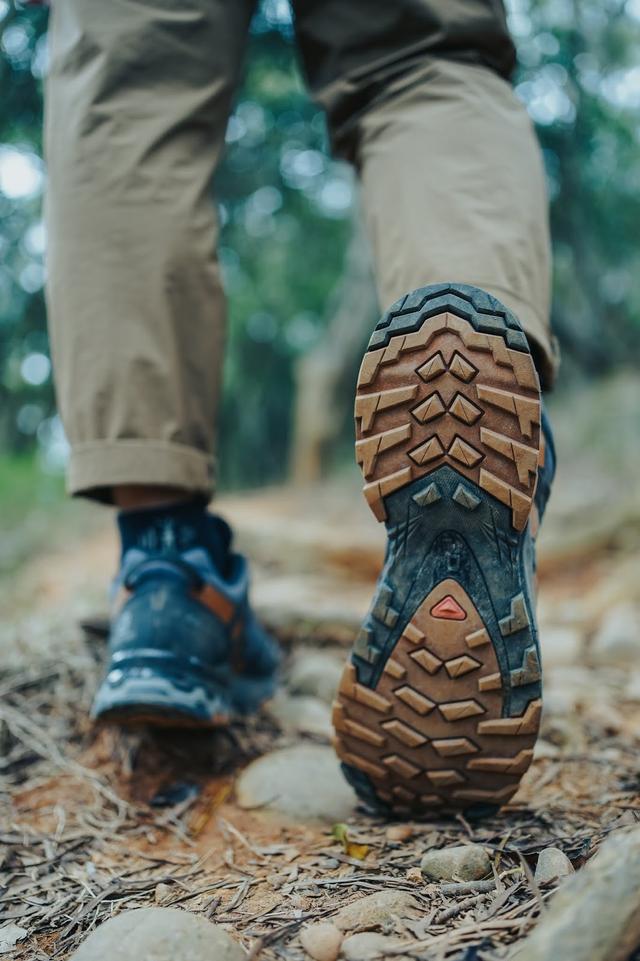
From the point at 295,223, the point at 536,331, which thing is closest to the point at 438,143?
the point at 536,331

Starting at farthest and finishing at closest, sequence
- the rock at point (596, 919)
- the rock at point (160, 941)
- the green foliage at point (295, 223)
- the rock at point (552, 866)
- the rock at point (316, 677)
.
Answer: the green foliage at point (295, 223), the rock at point (316, 677), the rock at point (552, 866), the rock at point (160, 941), the rock at point (596, 919)

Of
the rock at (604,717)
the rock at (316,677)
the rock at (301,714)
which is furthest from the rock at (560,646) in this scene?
the rock at (301,714)

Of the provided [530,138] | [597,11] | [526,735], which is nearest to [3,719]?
[526,735]

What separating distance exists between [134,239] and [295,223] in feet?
17.9

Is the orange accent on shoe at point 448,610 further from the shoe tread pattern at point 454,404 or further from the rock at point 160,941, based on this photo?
the rock at point 160,941

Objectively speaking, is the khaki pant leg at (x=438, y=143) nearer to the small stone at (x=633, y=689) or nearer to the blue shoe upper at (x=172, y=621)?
the blue shoe upper at (x=172, y=621)

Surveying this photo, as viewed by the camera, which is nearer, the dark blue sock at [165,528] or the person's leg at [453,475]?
the person's leg at [453,475]

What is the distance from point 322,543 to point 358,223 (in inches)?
124

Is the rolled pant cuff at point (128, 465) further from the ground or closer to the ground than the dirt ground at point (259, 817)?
further from the ground

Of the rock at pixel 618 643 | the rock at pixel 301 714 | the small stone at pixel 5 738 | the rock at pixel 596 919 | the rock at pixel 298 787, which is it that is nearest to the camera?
the rock at pixel 596 919

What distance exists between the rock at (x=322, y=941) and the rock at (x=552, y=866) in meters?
0.20

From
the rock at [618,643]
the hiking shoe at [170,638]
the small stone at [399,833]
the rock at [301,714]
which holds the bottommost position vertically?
the rock at [618,643]

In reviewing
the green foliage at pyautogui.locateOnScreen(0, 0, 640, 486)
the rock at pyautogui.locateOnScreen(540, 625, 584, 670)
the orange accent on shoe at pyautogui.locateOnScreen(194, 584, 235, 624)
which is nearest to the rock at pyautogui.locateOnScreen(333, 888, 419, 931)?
the orange accent on shoe at pyautogui.locateOnScreen(194, 584, 235, 624)

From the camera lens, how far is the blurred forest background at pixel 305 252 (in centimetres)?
335
